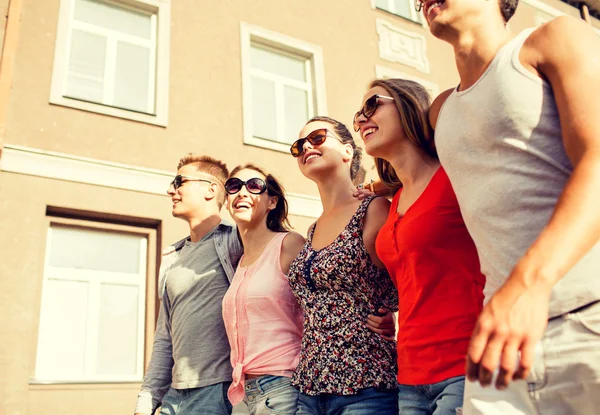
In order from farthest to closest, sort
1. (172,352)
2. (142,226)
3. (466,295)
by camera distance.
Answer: (142,226) < (172,352) < (466,295)

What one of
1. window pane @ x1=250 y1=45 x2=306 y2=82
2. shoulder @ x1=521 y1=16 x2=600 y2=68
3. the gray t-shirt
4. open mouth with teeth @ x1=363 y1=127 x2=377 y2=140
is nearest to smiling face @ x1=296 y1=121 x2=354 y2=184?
open mouth with teeth @ x1=363 y1=127 x2=377 y2=140

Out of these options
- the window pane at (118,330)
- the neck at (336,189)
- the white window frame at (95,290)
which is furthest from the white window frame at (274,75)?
the neck at (336,189)

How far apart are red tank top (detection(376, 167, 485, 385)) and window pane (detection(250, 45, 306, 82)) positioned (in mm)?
7200

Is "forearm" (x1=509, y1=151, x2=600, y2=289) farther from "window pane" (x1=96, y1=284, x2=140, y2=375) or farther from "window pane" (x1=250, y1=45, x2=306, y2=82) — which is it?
"window pane" (x1=250, y1=45, x2=306, y2=82)

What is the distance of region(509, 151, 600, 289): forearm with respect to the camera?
94 cm

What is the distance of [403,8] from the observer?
10.7 m

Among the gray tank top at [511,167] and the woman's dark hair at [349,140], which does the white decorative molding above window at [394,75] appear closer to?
the woman's dark hair at [349,140]

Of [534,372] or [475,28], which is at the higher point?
[475,28]

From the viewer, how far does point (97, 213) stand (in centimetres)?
651

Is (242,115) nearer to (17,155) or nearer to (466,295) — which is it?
(17,155)

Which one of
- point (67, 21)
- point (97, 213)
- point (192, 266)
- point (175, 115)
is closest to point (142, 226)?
point (97, 213)

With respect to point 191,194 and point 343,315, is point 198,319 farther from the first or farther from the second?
point 343,315

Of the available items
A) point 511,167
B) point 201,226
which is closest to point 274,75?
point 201,226

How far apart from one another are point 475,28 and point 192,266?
7.16 ft
